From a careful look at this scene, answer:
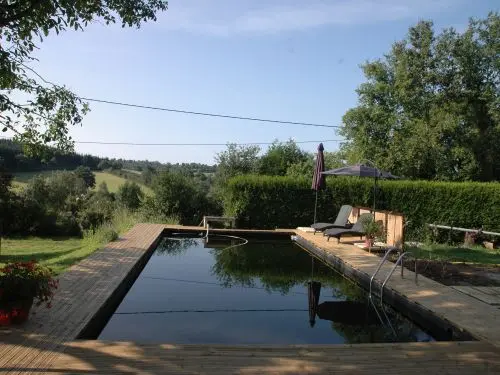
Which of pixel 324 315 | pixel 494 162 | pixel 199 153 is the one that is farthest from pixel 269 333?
pixel 199 153

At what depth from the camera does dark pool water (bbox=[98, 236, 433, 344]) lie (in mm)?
5500

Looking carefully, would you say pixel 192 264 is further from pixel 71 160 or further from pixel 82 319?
pixel 71 160

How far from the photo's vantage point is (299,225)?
16031 millimetres

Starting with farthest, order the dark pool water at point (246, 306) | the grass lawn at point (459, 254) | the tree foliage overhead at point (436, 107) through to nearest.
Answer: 1. the tree foliage overhead at point (436, 107)
2. the grass lawn at point (459, 254)
3. the dark pool water at point (246, 306)

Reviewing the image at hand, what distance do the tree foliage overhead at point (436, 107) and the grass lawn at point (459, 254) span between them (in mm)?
9434

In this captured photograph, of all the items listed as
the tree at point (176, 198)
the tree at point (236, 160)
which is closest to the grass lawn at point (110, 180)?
the tree at point (236, 160)

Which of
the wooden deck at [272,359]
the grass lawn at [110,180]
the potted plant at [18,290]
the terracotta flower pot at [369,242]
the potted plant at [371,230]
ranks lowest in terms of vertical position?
the wooden deck at [272,359]

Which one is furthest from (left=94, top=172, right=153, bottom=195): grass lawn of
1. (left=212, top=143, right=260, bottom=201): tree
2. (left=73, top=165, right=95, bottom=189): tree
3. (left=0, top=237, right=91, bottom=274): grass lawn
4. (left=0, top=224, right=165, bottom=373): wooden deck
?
(left=0, top=224, right=165, bottom=373): wooden deck

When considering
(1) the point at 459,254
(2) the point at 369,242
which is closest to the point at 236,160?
(2) the point at 369,242

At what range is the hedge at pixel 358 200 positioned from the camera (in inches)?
602

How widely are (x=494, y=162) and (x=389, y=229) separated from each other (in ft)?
45.5

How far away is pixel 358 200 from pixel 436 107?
1022cm

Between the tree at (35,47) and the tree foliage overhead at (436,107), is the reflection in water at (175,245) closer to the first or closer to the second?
the tree at (35,47)

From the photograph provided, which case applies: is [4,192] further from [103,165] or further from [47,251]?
[103,165]
